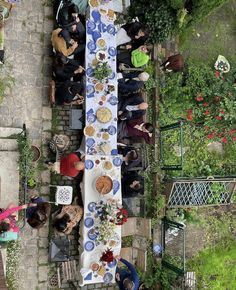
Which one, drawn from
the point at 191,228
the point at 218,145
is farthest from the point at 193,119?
the point at 191,228

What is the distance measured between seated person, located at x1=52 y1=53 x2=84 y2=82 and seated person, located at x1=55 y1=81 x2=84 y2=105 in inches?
7.2

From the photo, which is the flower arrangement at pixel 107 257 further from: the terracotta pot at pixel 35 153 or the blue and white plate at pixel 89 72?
the blue and white plate at pixel 89 72

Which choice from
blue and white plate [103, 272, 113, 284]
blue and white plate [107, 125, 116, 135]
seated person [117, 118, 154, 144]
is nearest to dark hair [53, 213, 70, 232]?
blue and white plate [103, 272, 113, 284]

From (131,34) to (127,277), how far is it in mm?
6038

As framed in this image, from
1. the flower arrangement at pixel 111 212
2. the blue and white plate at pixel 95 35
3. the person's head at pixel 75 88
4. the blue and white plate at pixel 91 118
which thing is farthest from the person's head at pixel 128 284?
the blue and white plate at pixel 95 35

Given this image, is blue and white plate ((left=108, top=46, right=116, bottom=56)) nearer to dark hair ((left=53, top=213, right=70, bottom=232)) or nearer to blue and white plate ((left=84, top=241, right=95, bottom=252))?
dark hair ((left=53, top=213, right=70, bottom=232))

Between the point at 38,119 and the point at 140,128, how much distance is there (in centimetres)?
254

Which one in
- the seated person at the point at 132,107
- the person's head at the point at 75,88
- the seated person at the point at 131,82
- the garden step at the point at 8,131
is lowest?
the garden step at the point at 8,131

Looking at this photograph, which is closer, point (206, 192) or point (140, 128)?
point (140, 128)

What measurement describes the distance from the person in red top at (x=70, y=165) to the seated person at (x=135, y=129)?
1.53m

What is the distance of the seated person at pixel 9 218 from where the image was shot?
381 inches

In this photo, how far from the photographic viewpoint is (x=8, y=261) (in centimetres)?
1062

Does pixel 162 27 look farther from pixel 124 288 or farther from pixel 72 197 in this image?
pixel 124 288

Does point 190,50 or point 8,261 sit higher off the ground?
point 190,50
